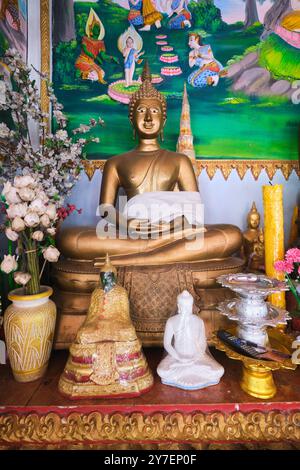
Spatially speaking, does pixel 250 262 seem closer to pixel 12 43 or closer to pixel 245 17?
pixel 245 17

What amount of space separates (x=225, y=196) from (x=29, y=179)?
7.68 feet

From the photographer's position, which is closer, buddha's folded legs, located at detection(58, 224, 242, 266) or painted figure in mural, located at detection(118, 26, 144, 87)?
buddha's folded legs, located at detection(58, 224, 242, 266)

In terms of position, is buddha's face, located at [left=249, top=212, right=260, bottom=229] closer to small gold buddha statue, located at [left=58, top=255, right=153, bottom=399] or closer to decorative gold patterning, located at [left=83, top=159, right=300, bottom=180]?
decorative gold patterning, located at [left=83, top=159, right=300, bottom=180]

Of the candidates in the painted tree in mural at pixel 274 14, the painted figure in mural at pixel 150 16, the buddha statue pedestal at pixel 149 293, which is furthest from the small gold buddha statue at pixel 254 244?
the painted figure in mural at pixel 150 16

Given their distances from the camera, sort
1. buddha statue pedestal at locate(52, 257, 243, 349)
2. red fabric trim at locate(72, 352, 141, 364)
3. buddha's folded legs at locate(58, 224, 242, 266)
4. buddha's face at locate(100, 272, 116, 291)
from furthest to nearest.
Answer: buddha's folded legs at locate(58, 224, 242, 266)
buddha statue pedestal at locate(52, 257, 243, 349)
buddha's face at locate(100, 272, 116, 291)
red fabric trim at locate(72, 352, 141, 364)

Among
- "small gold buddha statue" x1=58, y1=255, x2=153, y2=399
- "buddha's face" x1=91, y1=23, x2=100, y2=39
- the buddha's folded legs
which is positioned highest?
"buddha's face" x1=91, y1=23, x2=100, y2=39

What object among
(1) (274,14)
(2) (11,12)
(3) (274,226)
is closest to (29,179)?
(3) (274,226)

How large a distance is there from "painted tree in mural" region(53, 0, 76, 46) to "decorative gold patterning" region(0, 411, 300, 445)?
3557 millimetres

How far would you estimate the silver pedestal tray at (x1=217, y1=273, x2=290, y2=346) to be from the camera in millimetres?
1645

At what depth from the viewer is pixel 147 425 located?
1488mm

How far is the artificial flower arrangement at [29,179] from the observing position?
5.52 feet

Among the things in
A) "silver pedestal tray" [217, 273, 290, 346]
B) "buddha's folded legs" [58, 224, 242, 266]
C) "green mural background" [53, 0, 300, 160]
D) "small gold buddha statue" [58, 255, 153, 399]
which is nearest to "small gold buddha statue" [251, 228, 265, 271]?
"buddha's folded legs" [58, 224, 242, 266]

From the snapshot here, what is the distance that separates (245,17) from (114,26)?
4.61ft
